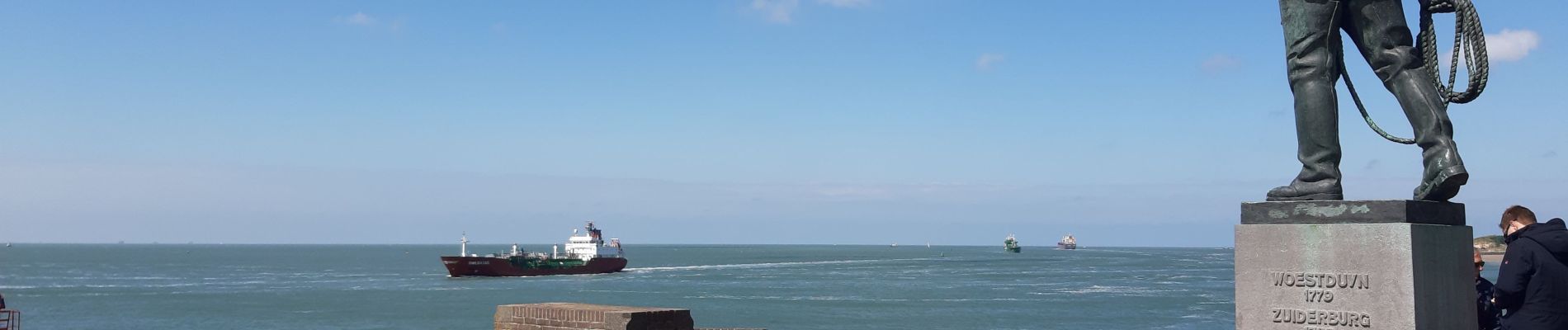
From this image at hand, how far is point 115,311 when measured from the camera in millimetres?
64000

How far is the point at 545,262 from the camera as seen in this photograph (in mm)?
97125

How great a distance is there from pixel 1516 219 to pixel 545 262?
9446 cm

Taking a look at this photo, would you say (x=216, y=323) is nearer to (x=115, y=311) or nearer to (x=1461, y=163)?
(x=115, y=311)

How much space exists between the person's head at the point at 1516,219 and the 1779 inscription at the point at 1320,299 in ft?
3.67

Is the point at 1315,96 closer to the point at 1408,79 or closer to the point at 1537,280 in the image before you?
the point at 1408,79

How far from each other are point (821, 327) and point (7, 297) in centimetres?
5383

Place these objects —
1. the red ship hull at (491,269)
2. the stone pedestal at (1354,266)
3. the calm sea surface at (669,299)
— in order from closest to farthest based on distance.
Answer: the stone pedestal at (1354,266)
the calm sea surface at (669,299)
the red ship hull at (491,269)

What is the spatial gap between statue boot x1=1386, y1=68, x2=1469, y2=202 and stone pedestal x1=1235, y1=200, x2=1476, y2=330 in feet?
0.30

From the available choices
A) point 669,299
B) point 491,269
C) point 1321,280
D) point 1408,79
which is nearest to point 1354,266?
point 1321,280

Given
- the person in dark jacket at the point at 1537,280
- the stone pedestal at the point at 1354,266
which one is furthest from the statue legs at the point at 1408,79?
the person in dark jacket at the point at 1537,280

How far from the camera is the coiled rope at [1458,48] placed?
17.3ft

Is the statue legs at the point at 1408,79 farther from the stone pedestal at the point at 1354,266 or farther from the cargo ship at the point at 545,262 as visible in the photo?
the cargo ship at the point at 545,262

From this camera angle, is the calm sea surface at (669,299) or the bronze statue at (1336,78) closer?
the bronze statue at (1336,78)

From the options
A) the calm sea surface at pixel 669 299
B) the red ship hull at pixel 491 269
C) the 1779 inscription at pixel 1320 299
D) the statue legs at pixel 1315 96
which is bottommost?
the calm sea surface at pixel 669 299
